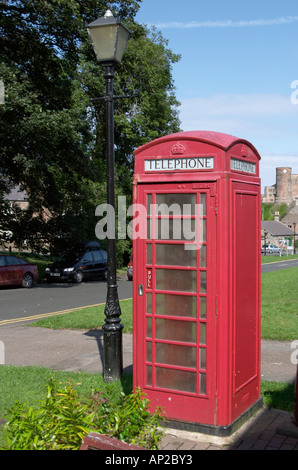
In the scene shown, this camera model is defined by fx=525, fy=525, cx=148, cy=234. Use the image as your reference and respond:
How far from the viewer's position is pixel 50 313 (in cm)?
1443

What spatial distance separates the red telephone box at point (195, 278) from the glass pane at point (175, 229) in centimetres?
1

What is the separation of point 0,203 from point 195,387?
19.1 m

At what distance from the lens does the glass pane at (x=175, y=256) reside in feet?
16.6

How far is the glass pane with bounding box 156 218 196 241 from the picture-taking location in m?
5.02

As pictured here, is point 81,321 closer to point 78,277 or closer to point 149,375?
point 149,375

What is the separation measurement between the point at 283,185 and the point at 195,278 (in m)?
140

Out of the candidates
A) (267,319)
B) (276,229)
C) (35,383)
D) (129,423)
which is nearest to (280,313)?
(267,319)

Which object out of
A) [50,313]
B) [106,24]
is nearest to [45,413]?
[106,24]

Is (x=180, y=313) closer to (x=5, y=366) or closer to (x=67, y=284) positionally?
(x=5, y=366)

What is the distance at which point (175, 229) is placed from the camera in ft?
16.8

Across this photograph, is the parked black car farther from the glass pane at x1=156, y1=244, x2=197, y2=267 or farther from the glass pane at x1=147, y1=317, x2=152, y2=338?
the glass pane at x1=156, y1=244, x2=197, y2=267

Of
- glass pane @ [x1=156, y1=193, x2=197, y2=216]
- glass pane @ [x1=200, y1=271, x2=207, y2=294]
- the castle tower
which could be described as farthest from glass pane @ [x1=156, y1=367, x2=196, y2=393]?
the castle tower

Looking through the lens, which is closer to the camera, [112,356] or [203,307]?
[203,307]

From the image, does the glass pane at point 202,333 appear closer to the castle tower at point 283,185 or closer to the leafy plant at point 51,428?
the leafy plant at point 51,428
